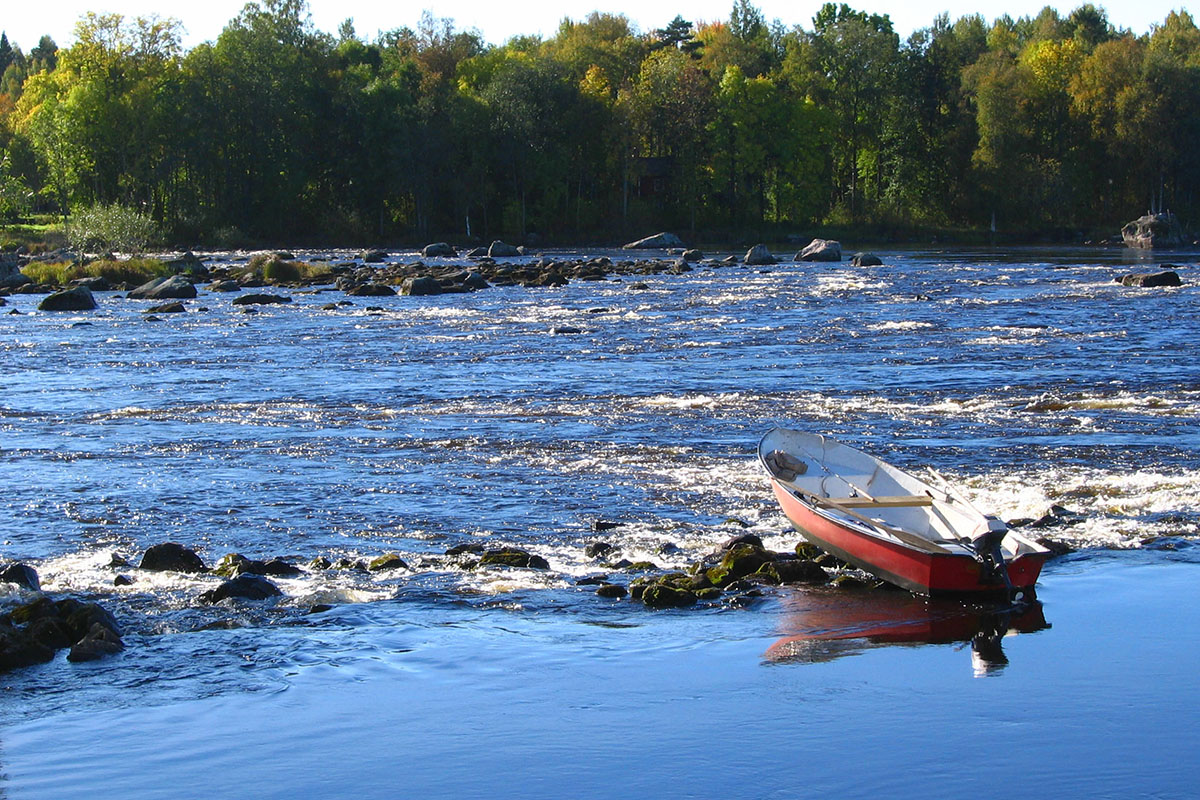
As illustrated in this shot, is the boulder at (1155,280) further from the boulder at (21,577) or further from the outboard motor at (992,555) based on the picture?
the boulder at (21,577)

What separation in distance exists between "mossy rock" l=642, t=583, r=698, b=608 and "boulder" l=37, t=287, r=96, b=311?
3802 cm

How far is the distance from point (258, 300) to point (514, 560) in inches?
1382

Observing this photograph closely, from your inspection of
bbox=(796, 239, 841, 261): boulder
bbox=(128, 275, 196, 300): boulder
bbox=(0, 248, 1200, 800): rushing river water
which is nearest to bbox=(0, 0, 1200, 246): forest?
bbox=(796, 239, 841, 261): boulder

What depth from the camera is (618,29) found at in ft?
424

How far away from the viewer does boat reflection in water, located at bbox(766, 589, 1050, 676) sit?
36.1 ft

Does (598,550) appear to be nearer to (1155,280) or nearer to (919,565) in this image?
(919,565)

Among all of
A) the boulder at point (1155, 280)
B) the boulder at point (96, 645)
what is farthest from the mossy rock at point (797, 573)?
Result: the boulder at point (1155, 280)

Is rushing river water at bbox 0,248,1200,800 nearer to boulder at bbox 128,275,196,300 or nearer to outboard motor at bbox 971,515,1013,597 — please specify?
outboard motor at bbox 971,515,1013,597

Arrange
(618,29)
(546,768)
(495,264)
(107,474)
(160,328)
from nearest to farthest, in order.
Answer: (546,768) < (107,474) < (160,328) < (495,264) < (618,29)

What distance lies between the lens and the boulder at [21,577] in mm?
12625

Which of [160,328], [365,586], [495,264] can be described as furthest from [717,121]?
[365,586]

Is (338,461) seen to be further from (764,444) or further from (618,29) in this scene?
(618,29)

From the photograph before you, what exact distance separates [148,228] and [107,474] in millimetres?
56050

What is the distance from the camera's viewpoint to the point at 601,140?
93.7 metres
